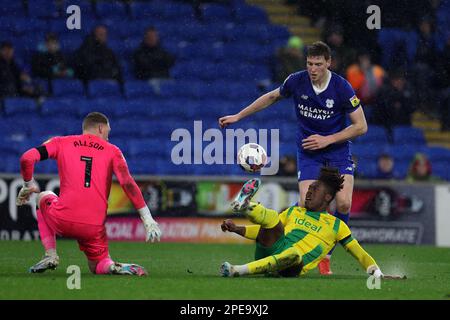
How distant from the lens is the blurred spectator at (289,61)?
18125 millimetres

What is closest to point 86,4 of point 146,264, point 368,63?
point 368,63

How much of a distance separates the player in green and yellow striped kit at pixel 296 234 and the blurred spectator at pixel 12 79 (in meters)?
9.52

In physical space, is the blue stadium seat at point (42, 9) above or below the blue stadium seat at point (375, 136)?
above

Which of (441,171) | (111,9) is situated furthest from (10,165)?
(441,171)

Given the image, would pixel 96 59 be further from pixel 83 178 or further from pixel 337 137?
pixel 83 178

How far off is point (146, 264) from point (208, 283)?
2.76 metres

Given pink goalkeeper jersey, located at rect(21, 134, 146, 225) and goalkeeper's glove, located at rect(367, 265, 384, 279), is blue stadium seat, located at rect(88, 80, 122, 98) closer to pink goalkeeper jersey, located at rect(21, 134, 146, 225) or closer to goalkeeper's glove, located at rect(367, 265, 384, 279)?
pink goalkeeper jersey, located at rect(21, 134, 146, 225)

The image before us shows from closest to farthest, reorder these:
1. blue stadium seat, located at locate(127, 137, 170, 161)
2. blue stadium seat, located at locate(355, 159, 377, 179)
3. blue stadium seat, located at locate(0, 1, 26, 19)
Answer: blue stadium seat, located at locate(355, 159, 377, 179) < blue stadium seat, located at locate(127, 137, 170, 161) < blue stadium seat, located at locate(0, 1, 26, 19)

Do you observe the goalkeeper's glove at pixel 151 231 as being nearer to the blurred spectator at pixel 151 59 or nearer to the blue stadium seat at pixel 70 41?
the blurred spectator at pixel 151 59

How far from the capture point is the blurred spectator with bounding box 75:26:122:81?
683 inches

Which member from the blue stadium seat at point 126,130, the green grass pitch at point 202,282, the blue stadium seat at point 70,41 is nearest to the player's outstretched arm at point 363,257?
the green grass pitch at point 202,282

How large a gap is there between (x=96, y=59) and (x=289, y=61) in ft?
10.7

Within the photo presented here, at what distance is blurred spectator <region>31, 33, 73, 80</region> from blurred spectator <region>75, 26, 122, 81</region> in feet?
0.87

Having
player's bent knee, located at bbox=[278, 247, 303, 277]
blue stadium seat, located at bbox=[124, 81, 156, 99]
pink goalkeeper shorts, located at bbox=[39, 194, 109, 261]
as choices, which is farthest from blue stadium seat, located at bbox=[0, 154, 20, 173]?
player's bent knee, located at bbox=[278, 247, 303, 277]
